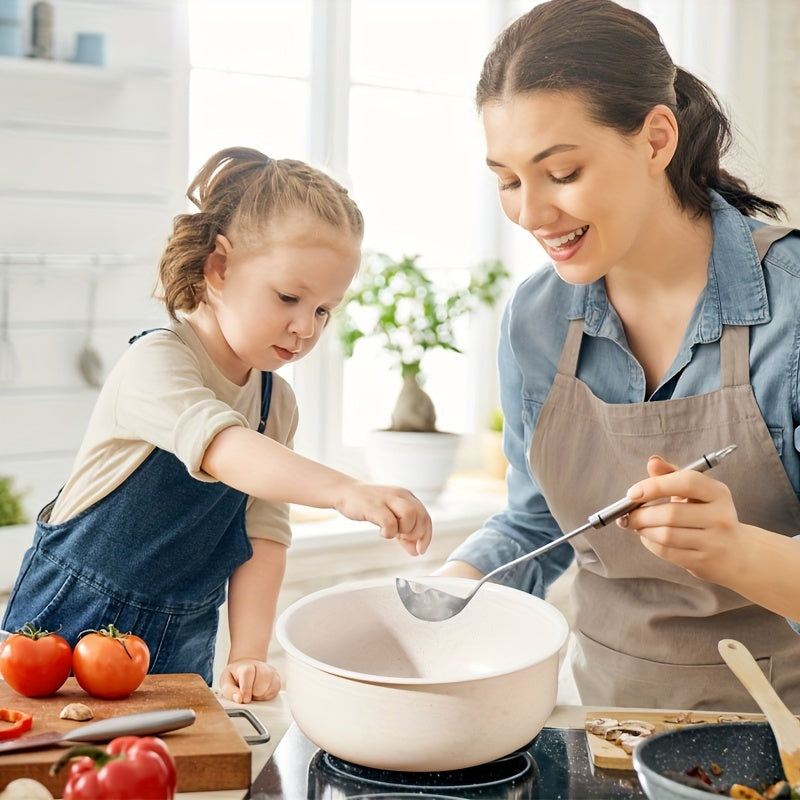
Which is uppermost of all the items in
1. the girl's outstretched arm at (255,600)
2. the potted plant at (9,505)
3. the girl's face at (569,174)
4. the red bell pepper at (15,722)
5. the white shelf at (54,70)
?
the white shelf at (54,70)

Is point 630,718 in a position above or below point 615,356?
below

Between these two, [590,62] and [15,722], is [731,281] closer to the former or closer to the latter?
[590,62]

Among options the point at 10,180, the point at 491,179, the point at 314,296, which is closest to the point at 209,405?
the point at 314,296

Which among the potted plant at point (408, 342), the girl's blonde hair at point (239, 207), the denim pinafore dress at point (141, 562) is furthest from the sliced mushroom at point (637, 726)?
the potted plant at point (408, 342)

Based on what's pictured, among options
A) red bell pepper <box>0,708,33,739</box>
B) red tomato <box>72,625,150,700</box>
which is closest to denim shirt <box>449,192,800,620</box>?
red tomato <box>72,625,150,700</box>

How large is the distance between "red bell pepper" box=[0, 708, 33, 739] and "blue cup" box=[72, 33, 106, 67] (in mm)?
1833

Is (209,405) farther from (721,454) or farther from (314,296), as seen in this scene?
(721,454)

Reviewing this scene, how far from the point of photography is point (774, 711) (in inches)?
40.3

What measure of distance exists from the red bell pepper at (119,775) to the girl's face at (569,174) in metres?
0.79

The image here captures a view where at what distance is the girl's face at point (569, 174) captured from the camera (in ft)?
4.32

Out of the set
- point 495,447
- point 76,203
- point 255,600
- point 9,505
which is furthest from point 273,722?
point 495,447

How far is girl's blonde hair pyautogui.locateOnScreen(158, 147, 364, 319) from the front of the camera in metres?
1.57

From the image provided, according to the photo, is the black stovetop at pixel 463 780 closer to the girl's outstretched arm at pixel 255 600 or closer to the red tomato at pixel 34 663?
the red tomato at pixel 34 663

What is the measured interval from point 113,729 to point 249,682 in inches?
13.5
